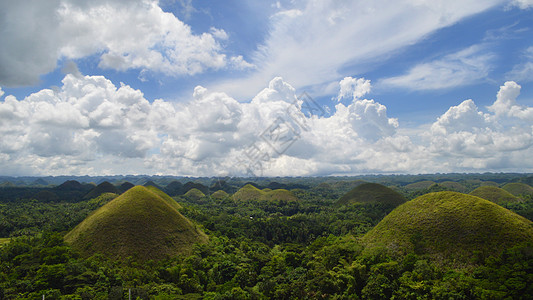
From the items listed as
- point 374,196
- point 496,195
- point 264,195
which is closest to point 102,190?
point 264,195

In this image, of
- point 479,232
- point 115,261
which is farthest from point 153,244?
point 479,232

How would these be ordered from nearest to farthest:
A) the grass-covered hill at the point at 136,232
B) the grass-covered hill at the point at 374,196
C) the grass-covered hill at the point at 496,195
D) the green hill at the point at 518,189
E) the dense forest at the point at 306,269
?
the dense forest at the point at 306,269
the grass-covered hill at the point at 136,232
the grass-covered hill at the point at 496,195
the grass-covered hill at the point at 374,196
the green hill at the point at 518,189

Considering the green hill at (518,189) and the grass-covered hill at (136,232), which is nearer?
the grass-covered hill at (136,232)

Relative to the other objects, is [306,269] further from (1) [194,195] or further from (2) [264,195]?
(1) [194,195]

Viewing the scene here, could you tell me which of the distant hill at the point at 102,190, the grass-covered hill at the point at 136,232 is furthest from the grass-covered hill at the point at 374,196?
the distant hill at the point at 102,190

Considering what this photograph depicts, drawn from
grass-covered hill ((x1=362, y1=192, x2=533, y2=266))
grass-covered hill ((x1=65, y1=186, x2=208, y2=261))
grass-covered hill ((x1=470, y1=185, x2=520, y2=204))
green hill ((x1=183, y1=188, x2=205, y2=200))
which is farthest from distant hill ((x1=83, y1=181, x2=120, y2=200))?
grass-covered hill ((x1=470, y1=185, x2=520, y2=204))

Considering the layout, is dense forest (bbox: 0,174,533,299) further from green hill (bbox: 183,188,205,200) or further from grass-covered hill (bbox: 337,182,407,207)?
green hill (bbox: 183,188,205,200)

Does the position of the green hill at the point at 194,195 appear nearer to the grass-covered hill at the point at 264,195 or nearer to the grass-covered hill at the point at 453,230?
the grass-covered hill at the point at 264,195
